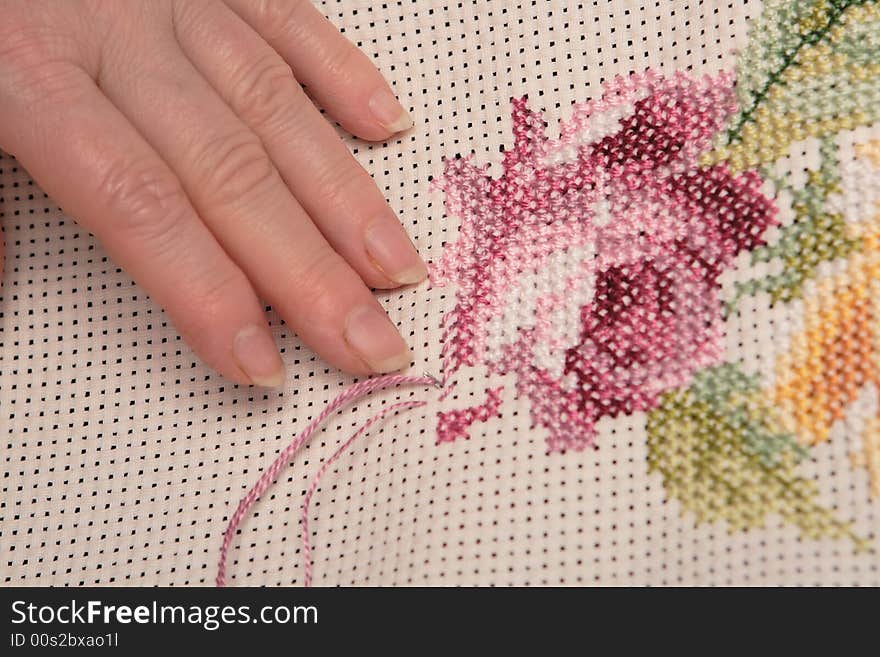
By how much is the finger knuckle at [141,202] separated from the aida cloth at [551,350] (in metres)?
0.10

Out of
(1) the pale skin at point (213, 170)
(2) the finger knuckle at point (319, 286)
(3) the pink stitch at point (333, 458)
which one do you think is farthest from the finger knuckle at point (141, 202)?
(3) the pink stitch at point (333, 458)

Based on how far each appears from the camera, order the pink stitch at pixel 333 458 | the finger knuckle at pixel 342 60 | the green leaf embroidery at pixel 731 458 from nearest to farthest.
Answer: the green leaf embroidery at pixel 731 458
the pink stitch at pixel 333 458
the finger knuckle at pixel 342 60

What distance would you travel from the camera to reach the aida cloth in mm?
522

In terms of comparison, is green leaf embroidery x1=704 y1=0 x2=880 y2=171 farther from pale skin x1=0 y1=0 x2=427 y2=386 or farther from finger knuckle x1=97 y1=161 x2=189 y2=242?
finger knuckle x1=97 y1=161 x2=189 y2=242

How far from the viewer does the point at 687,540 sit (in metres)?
0.51

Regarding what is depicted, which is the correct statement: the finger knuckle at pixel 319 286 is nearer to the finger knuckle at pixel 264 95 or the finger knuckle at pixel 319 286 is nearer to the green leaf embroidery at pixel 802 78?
the finger knuckle at pixel 264 95

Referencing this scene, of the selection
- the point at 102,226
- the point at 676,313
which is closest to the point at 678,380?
the point at 676,313

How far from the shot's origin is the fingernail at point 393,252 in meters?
0.64

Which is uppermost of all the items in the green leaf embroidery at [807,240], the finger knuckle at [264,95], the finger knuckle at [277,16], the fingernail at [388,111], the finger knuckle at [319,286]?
the finger knuckle at [277,16]

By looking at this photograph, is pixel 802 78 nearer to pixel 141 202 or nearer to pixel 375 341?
pixel 375 341

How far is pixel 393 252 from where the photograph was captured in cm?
64

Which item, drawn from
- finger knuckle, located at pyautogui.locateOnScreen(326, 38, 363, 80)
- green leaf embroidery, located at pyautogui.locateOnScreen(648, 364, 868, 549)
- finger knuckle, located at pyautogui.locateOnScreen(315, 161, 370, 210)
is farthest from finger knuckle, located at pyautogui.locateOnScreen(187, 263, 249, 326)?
green leaf embroidery, located at pyautogui.locateOnScreen(648, 364, 868, 549)

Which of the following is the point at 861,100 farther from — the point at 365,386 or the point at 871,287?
the point at 365,386
